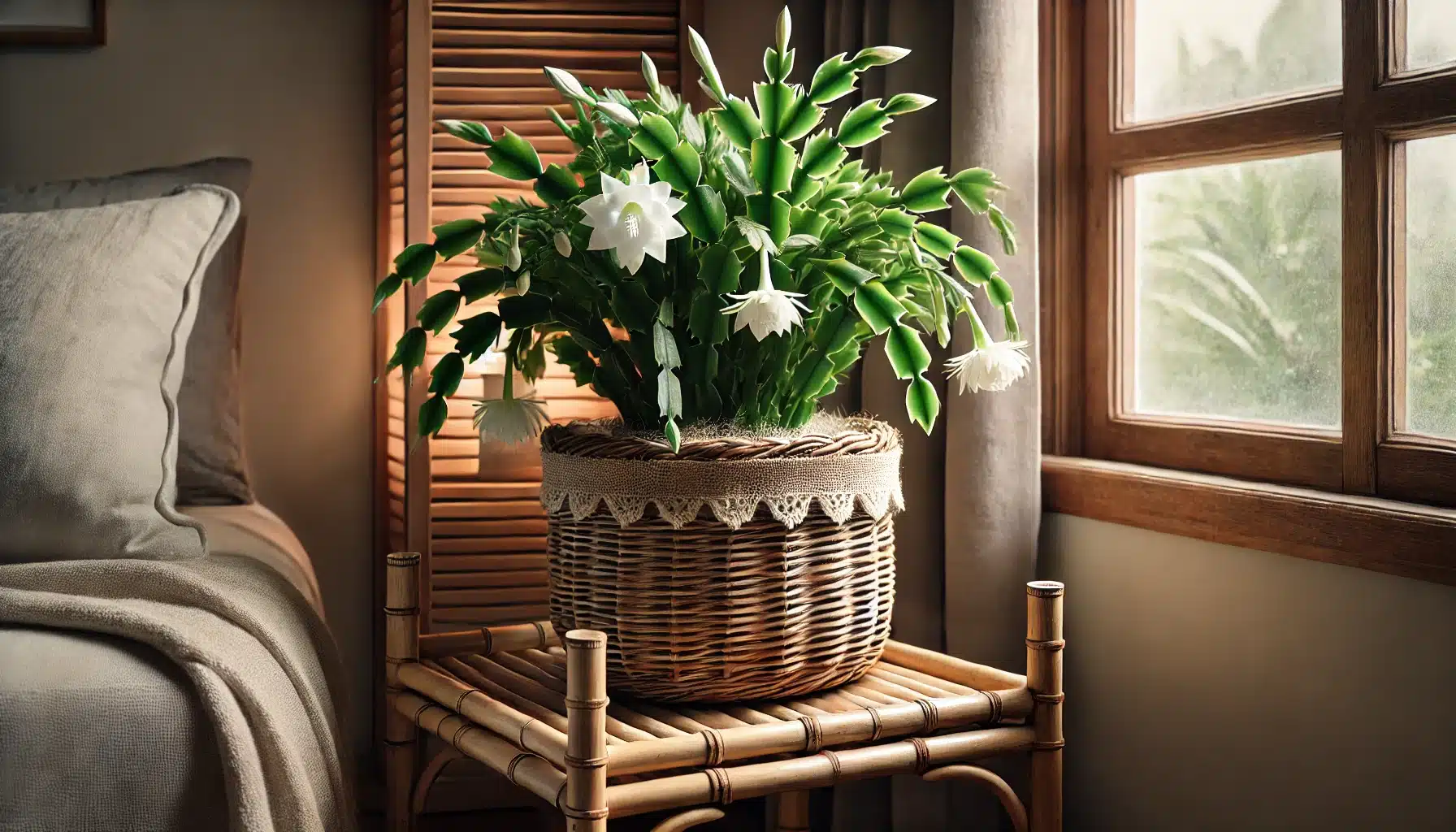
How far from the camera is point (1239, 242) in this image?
5.61ft

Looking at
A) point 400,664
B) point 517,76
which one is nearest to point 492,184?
point 517,76

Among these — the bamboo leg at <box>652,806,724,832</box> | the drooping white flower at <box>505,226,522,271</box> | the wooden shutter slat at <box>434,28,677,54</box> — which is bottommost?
the bamboo leg at <box>652,806,724,832</box>

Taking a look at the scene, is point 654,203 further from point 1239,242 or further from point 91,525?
point 1239,242

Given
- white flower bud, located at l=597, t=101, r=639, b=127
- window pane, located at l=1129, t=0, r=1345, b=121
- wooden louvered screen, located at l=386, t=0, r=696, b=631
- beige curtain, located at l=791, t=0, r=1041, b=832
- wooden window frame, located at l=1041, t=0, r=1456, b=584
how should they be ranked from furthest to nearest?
wooden louvered screen, located at l=386, t=0, r=696, b=631 < beige curtain, located at l=791, t=0, r=1041, b=832 < window pane, located at l=1129, t=0, r=1345, b=121 < wooden window frame, located at l=1041, t=0, r=1456, b=584 < white flower bud, located at l=597, t=101, r=639, b=127

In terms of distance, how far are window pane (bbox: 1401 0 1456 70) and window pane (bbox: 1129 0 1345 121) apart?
0.01 m

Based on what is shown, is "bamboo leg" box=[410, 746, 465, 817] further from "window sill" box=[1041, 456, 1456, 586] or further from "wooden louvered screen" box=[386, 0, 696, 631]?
"window sill" box=[1041, 456, 1456, 586]

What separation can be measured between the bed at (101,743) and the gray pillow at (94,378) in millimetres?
236

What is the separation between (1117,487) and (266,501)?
4.99ft

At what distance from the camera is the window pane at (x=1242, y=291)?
62.6 inches

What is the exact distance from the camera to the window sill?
1317 mm

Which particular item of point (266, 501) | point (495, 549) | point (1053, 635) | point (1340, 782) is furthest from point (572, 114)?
point (1340, 782)

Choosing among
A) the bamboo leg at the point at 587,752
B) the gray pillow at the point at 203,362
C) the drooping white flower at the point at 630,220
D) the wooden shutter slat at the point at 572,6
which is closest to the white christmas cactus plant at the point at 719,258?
the drooping white flower at the point at 630,220

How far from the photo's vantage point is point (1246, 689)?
1.55m

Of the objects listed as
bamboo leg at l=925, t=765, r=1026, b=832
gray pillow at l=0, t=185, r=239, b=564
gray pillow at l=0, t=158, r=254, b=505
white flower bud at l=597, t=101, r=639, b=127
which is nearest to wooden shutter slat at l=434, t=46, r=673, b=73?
gray pillow at l=0, t=158, r=254, b=505
